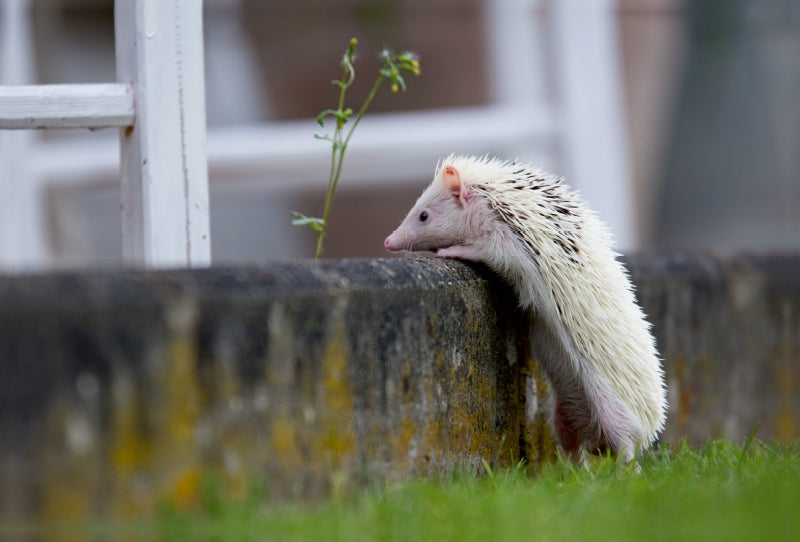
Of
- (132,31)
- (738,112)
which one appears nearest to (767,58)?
(738,112)

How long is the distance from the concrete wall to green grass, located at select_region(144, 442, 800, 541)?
3.3 inches

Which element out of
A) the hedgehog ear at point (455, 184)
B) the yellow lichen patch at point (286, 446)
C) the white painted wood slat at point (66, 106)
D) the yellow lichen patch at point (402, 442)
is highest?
the white painted wood slat at point (66, 106)

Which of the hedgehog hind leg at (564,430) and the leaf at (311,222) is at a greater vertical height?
the leaf at (311,222)

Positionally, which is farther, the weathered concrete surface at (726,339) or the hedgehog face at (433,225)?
the weathered concrete surface at (726,339)

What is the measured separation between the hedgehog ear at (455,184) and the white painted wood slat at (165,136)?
4.01 feet

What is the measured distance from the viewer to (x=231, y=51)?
10.5m

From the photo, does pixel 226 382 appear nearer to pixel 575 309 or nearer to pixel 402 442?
pixel 402 442

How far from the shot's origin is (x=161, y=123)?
146 inches

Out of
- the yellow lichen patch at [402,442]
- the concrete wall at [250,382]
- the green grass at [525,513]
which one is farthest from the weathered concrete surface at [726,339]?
the yellow lichen patch at [402,442]

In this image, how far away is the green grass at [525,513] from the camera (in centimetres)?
263

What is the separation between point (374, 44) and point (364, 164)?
2.79m

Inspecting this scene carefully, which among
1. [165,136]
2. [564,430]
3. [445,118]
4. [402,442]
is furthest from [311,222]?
[445,118]

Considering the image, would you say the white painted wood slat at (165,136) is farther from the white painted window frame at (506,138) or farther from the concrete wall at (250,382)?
the white painted window frame at (506,138)

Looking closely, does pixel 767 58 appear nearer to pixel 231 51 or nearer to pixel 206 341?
pixel 231 51
